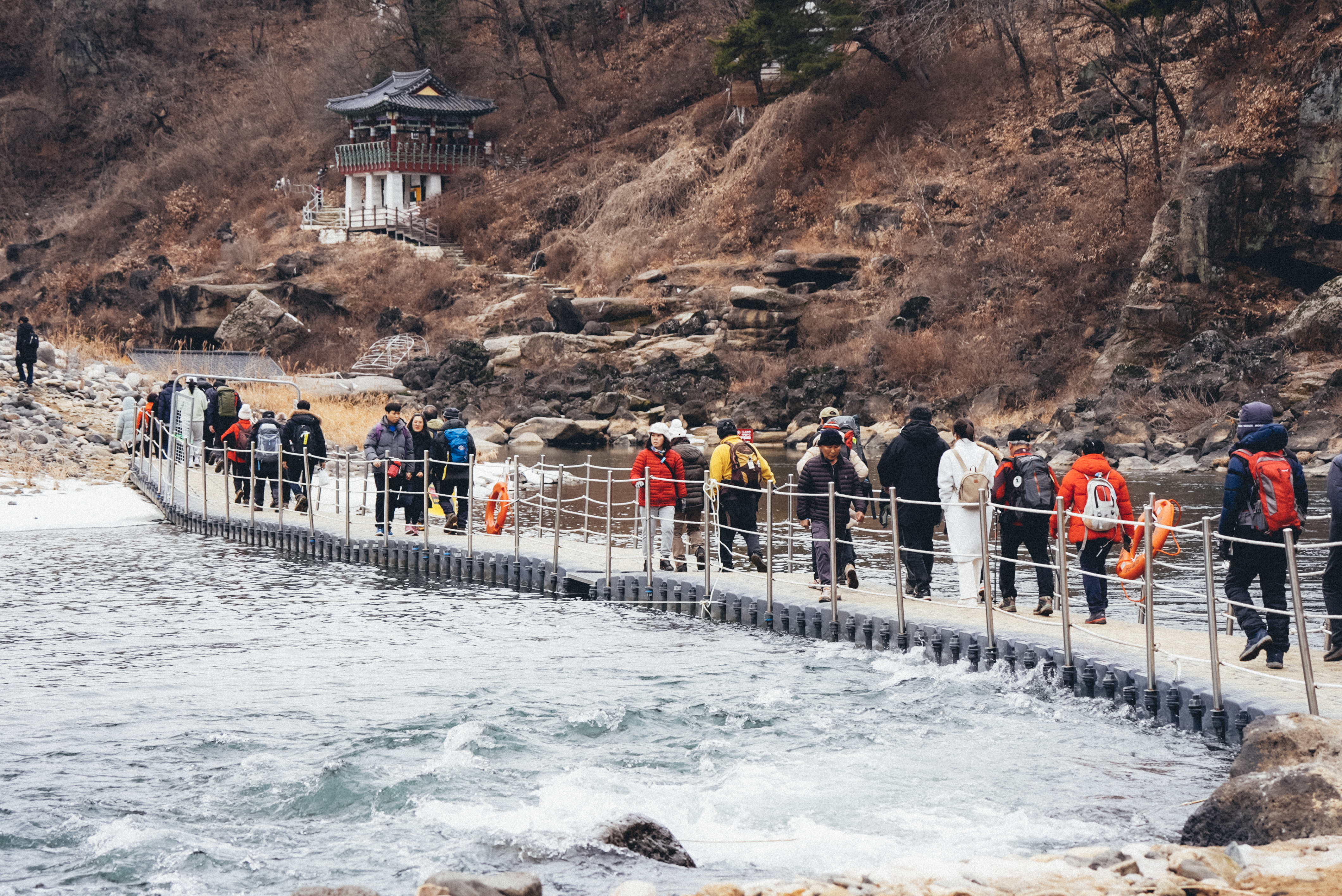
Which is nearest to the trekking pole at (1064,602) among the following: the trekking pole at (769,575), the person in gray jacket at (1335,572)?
the person in gray jacket at (1335,572)

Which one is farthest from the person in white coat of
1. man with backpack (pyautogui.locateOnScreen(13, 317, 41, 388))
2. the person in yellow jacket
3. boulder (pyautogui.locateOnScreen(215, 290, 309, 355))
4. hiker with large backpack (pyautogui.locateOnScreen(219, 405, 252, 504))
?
boulder (pyautogui.locateOnScreen(215, 290, 309, 355))

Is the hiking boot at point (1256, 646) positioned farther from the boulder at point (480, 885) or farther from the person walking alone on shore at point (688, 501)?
the person walking alone on shore at point (688, 501)

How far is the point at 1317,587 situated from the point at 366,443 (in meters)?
11.9

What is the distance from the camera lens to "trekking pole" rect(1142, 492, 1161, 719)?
980cm

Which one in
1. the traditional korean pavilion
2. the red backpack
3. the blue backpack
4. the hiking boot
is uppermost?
the traditional korean pavilion

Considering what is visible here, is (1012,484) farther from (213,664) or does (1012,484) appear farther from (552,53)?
(552,53)

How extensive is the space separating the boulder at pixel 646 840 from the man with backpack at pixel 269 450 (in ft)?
45.4

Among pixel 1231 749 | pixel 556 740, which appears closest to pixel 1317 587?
pixel 1231 749

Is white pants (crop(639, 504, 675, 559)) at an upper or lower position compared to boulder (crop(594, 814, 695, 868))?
upper

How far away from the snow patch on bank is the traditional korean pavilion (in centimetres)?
4228

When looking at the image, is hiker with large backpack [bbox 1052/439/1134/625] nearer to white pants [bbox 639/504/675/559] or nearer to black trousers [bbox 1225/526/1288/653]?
black trousers [bbox 1225/526/1288/653]

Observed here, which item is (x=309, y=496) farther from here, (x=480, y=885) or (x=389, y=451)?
(x=480, y=885)

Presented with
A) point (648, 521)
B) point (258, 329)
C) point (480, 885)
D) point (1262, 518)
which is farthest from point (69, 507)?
point (258, 329)

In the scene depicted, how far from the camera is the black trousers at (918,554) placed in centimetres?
1326
